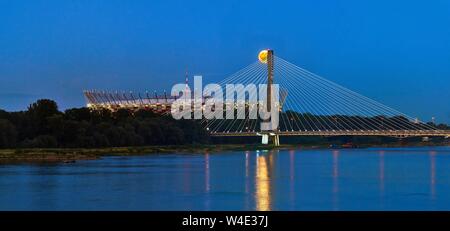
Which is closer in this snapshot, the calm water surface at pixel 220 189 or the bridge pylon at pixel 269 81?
the calm water surface at pixel 220 189

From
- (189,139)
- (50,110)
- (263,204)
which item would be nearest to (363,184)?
(263,204)

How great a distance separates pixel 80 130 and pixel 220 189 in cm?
2972

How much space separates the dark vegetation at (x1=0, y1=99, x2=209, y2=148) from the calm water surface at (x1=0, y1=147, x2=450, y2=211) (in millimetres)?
14741

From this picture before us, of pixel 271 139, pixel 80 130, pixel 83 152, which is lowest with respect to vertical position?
pixel 83 152

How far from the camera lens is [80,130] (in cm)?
5406

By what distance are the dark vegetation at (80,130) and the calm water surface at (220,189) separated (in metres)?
14.7

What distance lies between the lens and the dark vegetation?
51469 millimetres

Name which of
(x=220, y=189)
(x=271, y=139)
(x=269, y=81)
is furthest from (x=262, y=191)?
(x=271, y=139)

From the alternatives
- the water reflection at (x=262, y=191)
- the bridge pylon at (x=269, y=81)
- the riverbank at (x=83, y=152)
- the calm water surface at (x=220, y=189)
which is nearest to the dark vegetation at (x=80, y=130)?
the riverbank at (x=83, y=152)

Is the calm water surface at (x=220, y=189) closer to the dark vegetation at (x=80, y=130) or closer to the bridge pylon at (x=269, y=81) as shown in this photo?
the dark vegetation at (x=80, y=130)

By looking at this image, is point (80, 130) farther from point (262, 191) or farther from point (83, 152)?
point (262, 191)

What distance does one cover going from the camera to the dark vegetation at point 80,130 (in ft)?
169
